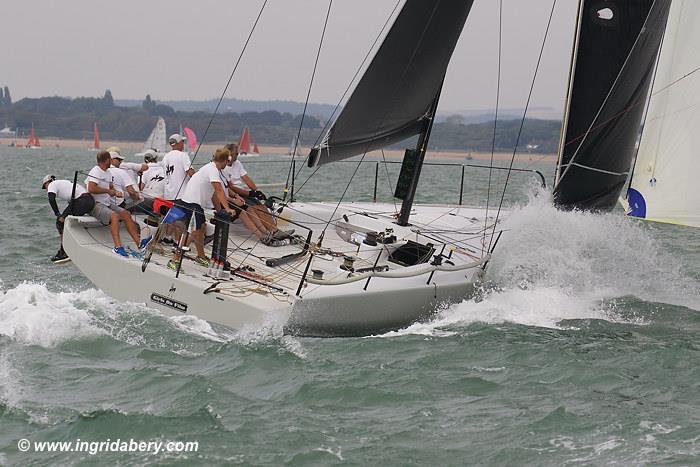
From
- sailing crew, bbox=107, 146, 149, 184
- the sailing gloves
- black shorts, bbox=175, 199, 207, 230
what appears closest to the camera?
black shorts, bbox=175, 199, 207, 230

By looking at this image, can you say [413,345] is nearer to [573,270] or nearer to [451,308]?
[451,308]

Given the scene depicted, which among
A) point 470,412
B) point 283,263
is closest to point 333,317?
point 283,263

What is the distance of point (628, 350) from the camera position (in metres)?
7.29

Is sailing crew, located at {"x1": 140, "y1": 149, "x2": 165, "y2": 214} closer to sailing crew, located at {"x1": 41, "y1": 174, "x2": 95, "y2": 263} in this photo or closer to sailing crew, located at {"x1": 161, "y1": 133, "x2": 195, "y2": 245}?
sailing crew, located at {"x1": 161, "y1": 133, "x2": 195, "y2": 245}

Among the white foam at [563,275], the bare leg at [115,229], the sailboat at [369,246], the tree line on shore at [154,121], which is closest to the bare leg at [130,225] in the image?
the bare leg at [115,229]

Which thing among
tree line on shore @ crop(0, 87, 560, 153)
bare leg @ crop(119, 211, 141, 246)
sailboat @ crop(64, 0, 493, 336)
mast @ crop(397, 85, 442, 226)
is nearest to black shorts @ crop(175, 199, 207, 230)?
sailboat @ crop(64, 0, 493, 336)

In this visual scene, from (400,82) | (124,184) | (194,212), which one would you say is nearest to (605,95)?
(400,82)

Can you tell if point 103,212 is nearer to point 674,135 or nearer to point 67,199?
point 67,199

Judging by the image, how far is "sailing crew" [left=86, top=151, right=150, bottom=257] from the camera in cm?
868

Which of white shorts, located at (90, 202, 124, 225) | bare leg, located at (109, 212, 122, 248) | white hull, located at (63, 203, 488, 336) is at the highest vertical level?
white shorts, located at (90, 202, 124, 225)

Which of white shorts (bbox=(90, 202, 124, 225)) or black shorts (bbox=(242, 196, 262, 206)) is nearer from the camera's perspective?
white shorts (bbox=(90, 202, 124, 225))

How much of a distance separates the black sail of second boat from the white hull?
148 cm

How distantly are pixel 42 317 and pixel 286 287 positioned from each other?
199 cm

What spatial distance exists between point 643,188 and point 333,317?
366 centimetres
